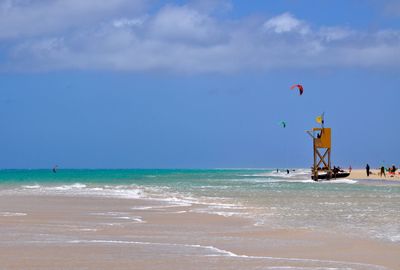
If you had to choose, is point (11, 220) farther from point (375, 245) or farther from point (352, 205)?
point (352, 205)

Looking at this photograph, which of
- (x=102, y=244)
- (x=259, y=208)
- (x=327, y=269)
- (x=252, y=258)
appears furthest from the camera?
(x=259, y=208)

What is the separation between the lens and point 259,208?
822 inches

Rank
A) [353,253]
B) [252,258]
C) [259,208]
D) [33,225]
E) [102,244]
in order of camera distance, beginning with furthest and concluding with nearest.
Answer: [259,208], [33,225], [102,244], [353,253], [252,258]

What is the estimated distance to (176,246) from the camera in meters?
11.0

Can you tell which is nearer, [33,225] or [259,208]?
[33,225]

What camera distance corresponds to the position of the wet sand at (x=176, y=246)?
916cm

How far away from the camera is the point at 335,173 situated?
56.4 metres

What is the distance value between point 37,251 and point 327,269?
4362mm

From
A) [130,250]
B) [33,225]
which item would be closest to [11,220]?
[33,225]

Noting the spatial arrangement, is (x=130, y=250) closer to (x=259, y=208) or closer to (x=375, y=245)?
(x=375, y=245)

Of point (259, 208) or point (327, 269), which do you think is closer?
point (327, 269)

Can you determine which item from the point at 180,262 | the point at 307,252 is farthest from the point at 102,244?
the point at 307,252

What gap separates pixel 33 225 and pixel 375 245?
733cm

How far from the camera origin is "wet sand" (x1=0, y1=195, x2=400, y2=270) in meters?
9.16
